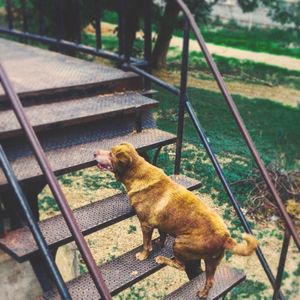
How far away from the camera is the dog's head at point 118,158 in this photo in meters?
2.44

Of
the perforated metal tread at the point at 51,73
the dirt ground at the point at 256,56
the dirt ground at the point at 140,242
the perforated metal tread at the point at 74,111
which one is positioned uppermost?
the perforated metal tread at the point at 51,73

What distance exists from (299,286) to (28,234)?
310 centimetres

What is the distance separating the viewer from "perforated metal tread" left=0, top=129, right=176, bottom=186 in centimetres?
257

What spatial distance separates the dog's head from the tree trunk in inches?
338

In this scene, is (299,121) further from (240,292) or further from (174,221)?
(174,221)

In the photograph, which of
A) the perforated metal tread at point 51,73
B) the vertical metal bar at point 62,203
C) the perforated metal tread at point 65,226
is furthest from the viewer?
the perforated metal tread at point 51,73

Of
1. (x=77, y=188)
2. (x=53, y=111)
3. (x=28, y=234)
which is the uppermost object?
(x=53, y=111)

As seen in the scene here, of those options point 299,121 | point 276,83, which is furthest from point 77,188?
point 276,83

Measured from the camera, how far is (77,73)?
3.71 m

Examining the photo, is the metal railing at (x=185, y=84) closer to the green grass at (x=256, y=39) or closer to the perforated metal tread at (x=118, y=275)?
the perforated metal tread at (x=118, y=275)

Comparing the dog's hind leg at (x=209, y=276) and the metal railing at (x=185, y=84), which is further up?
the metal railing at (x=185, y=84)

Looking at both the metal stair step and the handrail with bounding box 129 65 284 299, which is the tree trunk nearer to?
the handrail with bounding box 129 65 284 299

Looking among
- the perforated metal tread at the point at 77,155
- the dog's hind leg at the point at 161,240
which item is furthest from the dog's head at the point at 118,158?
the dog's hind leg at the point at 161,240

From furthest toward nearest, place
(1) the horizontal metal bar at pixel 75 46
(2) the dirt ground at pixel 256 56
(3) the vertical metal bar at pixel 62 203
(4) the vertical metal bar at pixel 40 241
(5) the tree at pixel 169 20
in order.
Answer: (2) the dirt ground at pixel 256 56 → (5) the tree at pixel 169 20 → (1) the horizontal metal bar at pixel 75 46 → (4) the vertical metal bar at pixel 40 241 → (3) the vertical metal bar at pixel 62 203
